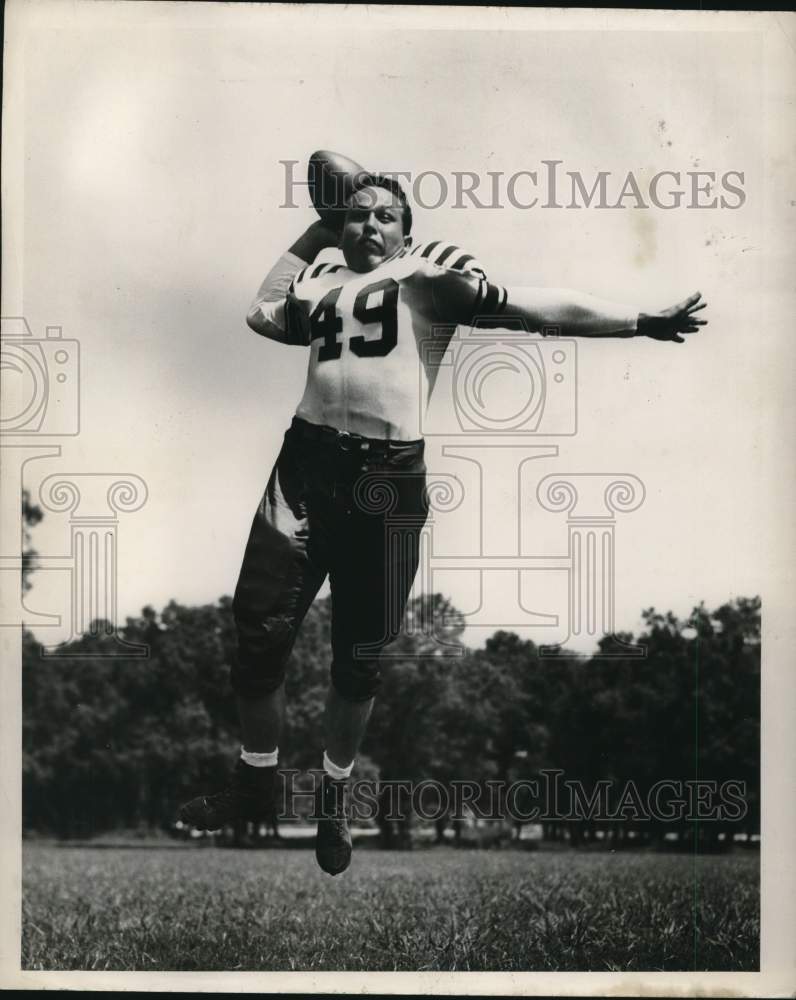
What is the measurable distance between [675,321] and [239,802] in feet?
10.6

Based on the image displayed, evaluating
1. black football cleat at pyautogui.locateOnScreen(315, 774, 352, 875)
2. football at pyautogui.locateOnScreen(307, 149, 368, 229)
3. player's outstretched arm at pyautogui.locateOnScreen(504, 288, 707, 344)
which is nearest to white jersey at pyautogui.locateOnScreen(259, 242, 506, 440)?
player's outstretched arm at pyautogui.locateOnScreen(504, 288, 707, 344)

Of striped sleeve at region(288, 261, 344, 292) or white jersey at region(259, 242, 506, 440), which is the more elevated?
striped sleeve at region(288, 261, 344, 292)

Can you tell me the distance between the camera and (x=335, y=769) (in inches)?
263

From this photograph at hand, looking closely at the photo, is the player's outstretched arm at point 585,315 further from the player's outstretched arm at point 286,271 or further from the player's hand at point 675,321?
the player's outstretched arm at point 286,271

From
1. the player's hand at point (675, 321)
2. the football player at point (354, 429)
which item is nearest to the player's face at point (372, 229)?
the football player at point (354, 429)

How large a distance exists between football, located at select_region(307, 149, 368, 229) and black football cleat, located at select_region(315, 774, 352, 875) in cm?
279

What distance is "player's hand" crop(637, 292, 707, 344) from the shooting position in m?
6.57

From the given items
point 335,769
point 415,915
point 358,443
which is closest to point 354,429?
point 358,443

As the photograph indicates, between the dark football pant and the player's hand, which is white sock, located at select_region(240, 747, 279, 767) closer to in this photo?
the dark football pant

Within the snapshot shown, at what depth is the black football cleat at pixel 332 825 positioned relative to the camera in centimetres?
664

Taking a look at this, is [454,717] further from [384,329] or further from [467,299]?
[467,299]

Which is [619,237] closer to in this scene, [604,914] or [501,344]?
[501,344]

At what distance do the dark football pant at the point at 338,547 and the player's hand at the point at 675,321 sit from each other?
49.9 inches

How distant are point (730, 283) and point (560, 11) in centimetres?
156
